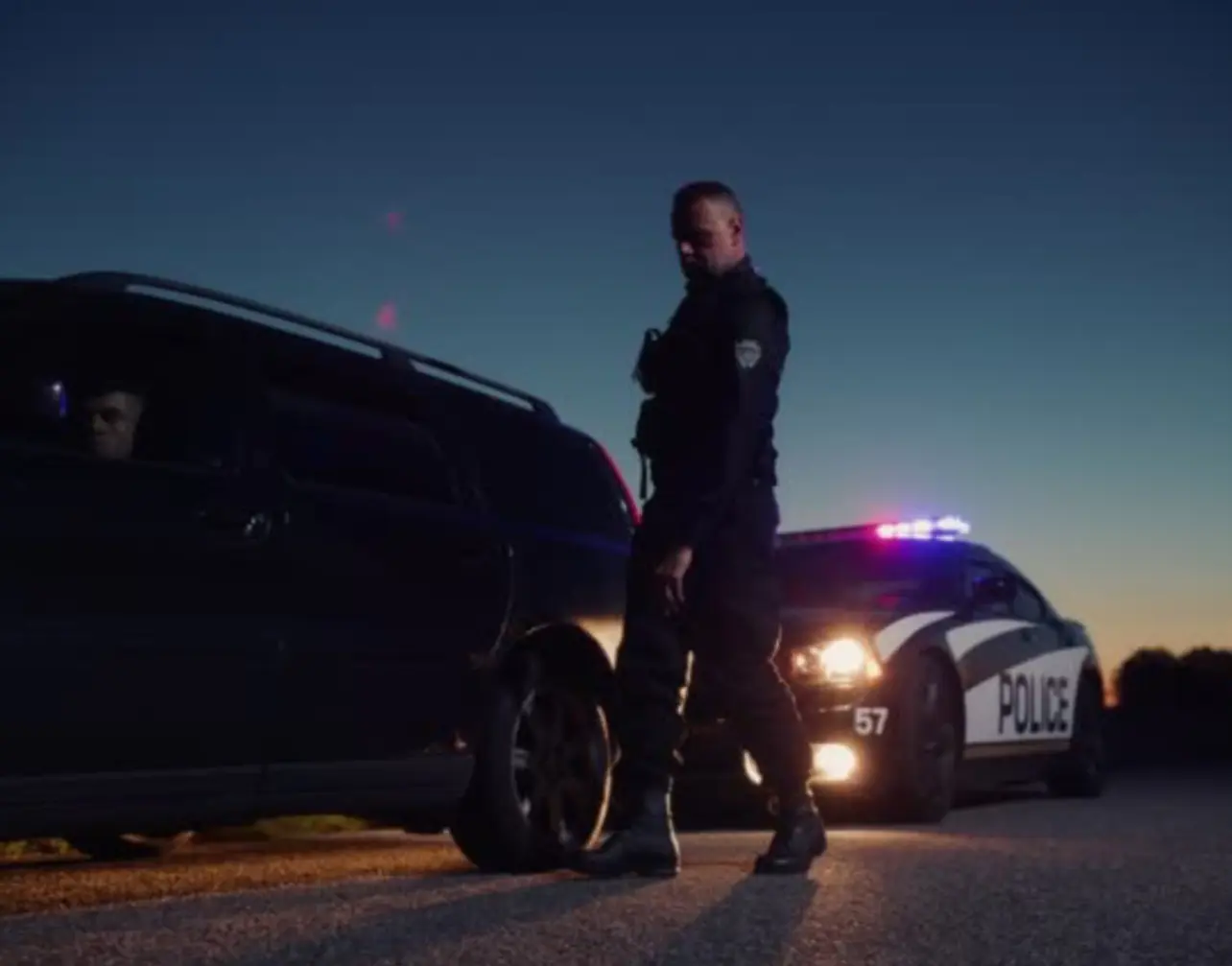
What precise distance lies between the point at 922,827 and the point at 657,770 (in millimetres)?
3229

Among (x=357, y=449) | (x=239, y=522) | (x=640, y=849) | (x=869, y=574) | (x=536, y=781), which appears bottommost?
(x=640, y=849)

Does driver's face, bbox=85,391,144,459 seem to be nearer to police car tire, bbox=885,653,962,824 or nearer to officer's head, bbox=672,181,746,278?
officer's head, bbox=672,181,746,278

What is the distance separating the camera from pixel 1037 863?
652cm

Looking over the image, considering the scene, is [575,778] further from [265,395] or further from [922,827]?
[922,827]

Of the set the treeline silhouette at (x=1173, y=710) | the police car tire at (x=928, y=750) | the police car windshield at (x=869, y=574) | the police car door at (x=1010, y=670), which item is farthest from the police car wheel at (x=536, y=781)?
the treeline silhouette at (x=1173, y=710)

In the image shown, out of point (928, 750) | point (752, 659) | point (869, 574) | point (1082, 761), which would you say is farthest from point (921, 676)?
point (752, 659)

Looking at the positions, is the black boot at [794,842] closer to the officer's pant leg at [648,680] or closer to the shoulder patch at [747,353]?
the officer's pant leg at [648,680]

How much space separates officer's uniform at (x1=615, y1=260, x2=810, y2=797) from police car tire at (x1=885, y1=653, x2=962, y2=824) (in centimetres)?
313

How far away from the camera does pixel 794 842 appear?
6.14 meters

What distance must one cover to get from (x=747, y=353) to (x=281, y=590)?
4.97ft

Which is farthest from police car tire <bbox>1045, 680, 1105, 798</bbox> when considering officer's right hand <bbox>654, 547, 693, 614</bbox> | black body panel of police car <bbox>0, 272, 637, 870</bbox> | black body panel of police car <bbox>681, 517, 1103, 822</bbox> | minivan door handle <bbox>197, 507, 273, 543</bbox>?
minivan door handle <bbox>197, 507, 273, 543</bbox>

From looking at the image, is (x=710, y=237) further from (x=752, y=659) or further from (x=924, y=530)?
(x=924, y=530)

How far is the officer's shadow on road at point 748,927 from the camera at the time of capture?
14.5 feet

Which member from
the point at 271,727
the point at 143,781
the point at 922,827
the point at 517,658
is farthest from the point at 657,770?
the point at 922,827
